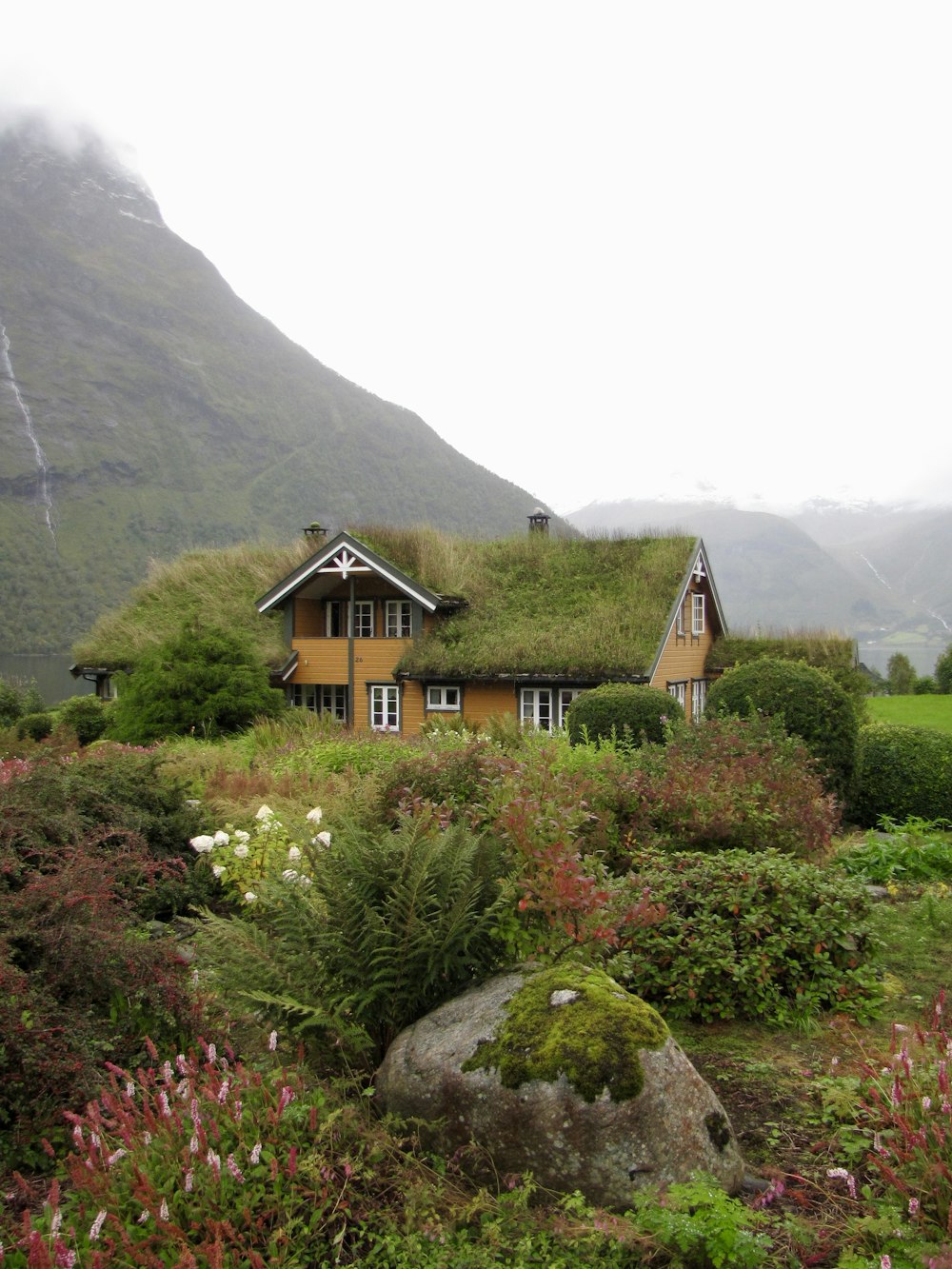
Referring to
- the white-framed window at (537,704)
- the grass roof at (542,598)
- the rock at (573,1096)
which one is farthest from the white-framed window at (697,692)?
the rock at (573,1096)

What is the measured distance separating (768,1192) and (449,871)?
2067mm

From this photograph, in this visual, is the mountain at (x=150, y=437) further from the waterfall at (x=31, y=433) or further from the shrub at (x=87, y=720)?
the shrub at (x=87, y=720)

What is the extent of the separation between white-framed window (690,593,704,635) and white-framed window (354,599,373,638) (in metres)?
9.89

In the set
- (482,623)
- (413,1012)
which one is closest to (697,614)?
(482,623)

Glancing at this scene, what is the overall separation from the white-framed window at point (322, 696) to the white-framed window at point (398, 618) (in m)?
2.19

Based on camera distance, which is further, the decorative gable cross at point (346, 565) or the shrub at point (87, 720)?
the decorative gable cross at point (346, 565)

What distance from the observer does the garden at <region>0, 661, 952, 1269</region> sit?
3521 mm

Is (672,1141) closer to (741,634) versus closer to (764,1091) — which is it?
(764,1091)

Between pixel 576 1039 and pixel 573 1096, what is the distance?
229 millimetres

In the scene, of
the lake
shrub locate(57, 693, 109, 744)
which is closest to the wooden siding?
shrub locate(57, 693, 109, 744)

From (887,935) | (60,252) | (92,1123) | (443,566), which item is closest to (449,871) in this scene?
(92,1123)

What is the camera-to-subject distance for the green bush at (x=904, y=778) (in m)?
15.3

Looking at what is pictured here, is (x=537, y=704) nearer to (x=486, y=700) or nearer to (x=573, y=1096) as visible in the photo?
(x=486, y=700)

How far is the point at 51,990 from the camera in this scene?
4.93 metres
